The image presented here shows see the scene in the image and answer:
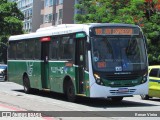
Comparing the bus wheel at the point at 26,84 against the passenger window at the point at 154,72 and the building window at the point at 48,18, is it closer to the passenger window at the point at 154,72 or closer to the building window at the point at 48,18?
the passenger window at the point at 154,72

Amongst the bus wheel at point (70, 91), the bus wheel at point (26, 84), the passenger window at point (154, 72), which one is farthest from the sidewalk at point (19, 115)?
the bus wheel at point (26, 84)

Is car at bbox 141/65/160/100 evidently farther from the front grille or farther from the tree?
the tree

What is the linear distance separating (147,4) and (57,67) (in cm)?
2078

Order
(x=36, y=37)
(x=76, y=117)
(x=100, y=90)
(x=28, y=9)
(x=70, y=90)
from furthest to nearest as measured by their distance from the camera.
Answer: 1. (x=28, y=9)
2. (x=36, y=37)
3. (x=70, y=90)
4. (x=100, y=90)
5. (x=76, y=117)

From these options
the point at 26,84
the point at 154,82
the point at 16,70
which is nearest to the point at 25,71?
the point at 26,84

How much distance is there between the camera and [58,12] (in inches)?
2827

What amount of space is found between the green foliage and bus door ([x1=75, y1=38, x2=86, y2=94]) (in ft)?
54.2

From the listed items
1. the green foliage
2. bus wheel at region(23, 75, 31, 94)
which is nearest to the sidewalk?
bus wheel at region(23, 75, 31, 94)

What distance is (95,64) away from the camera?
16.1m

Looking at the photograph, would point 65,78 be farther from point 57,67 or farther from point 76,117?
point 76,117

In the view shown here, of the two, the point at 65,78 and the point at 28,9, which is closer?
the point at 65,78

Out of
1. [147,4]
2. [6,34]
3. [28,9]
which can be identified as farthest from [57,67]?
[28,9]

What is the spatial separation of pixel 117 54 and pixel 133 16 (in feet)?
64.0

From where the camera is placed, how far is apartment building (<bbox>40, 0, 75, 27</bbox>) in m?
69.3
